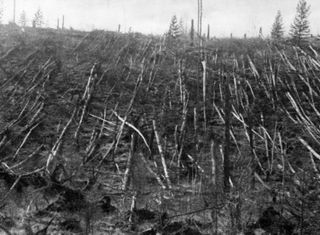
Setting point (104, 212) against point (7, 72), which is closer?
point (104, 212)

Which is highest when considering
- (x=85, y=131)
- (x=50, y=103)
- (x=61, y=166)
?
(x=50, y=103)

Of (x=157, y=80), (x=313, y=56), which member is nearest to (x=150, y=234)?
(x=157, y=80)

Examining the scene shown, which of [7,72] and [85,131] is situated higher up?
[7,72]

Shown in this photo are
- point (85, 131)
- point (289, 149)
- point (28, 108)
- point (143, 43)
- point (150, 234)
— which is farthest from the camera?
point (143, 43)

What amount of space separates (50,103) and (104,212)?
607cm

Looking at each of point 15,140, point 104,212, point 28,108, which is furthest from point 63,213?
point 28,108

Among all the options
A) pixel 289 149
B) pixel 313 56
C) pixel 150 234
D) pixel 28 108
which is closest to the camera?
pixel 150 234

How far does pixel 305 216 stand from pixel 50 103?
9417 millimetres

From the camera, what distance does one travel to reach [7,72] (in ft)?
50.3

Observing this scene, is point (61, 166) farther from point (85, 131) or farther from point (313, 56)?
point (313, 56)

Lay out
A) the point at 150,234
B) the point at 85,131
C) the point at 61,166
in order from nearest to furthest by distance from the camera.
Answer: the point at 150,234, the point at 61,166, the point at 85,131

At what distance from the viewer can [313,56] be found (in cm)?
1809

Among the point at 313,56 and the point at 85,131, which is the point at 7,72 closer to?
the point at 85,131

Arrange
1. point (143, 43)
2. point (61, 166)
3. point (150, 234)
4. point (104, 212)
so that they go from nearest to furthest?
point (150, 234)
point (104, 212)
point (61, 166)
point (143, 43)
